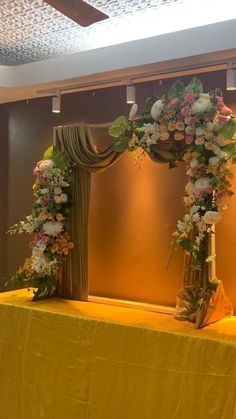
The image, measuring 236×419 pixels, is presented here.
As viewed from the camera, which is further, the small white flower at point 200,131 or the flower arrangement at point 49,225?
the flower arrangement at point 49,225

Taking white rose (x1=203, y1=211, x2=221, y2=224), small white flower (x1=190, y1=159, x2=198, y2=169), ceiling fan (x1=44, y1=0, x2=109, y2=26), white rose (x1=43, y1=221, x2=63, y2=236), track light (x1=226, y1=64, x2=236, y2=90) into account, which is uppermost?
ceiling fan (x1=44, y1=0, x2=109, y2=26)

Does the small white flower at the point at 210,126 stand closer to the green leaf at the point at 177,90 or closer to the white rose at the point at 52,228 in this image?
the green leaf at the point at 177,90

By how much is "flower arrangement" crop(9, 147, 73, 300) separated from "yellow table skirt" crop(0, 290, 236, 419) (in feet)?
0.62

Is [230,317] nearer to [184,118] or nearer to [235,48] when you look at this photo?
[184,118]

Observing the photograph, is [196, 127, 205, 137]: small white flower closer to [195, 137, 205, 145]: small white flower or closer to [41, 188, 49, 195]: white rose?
[195, 137, 205, 145]: small white flower

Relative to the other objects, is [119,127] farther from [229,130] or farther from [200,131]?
[229,130]

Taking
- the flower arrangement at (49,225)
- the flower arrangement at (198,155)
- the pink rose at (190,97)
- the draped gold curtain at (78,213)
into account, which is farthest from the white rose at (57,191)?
the pink rose at (190,97)

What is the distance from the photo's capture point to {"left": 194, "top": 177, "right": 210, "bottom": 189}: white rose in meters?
2.72

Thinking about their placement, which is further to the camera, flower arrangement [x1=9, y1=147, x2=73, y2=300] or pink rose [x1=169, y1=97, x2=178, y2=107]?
flower arrangement [x1=9, y1=147, x2=73, y2=300]

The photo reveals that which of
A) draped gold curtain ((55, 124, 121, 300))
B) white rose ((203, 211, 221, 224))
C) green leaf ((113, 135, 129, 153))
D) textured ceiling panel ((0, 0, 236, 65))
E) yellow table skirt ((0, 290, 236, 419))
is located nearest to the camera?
yellow table skirt ((0, 290, 236, 419))

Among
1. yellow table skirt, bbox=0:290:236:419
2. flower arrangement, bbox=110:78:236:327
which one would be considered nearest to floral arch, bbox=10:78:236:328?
flower arrangement, bbox=110:78:236:327

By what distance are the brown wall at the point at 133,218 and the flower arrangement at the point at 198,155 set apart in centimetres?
40

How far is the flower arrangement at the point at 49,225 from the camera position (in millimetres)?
3416

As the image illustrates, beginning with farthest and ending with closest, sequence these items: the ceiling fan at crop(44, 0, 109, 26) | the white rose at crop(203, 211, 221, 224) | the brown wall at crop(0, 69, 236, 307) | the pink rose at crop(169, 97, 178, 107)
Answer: the brown wall at crop(0, 69, 236, 307), the pink rose at crop(169, 97, 178, 107), the white rose at crop(203, 211, 221, 224), the ceiling fan at crop(44, 0, 109, 26)
